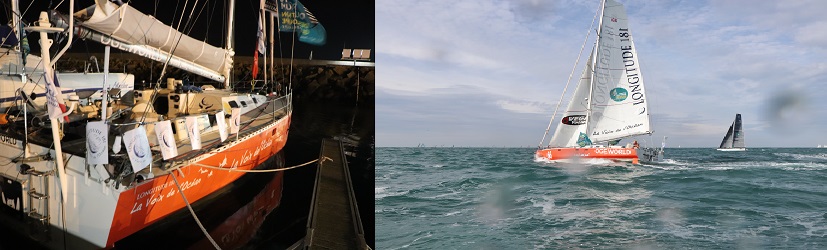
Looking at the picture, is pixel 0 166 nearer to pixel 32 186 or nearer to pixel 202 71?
pixel 32 186

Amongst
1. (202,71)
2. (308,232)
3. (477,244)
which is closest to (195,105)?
(202,71)

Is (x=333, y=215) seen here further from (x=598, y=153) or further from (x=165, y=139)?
(x=598, y=153)

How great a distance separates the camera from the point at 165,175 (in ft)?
21.9

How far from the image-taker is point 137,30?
7078 mm

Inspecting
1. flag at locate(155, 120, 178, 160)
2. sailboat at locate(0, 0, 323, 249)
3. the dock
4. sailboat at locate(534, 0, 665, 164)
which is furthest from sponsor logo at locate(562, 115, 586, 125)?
flag at locate(155, 120, 178, 160)

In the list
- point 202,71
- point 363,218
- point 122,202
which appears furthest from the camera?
point 202,71

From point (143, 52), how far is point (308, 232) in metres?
3.79

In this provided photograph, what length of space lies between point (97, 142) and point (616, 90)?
1026 inches

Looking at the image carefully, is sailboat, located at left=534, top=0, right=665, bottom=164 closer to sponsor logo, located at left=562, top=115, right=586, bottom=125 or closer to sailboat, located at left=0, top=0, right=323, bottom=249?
sponsor logo, located at left=562, top=115, right=586, bottom=125

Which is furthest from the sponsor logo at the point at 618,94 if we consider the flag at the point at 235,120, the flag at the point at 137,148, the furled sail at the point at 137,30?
the flag at the point at 137,148

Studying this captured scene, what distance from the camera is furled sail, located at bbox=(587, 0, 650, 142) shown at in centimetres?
2705

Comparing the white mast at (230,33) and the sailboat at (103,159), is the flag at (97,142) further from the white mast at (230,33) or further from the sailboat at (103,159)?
the white mast at (230,33)

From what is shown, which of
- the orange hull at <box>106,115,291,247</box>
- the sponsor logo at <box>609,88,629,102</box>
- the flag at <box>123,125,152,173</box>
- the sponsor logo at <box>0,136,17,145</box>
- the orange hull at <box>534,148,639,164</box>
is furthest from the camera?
the sponsor logo at <box>609,88,629,102</box>

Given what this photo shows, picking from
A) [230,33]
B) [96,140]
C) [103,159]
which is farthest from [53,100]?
[230,33]
